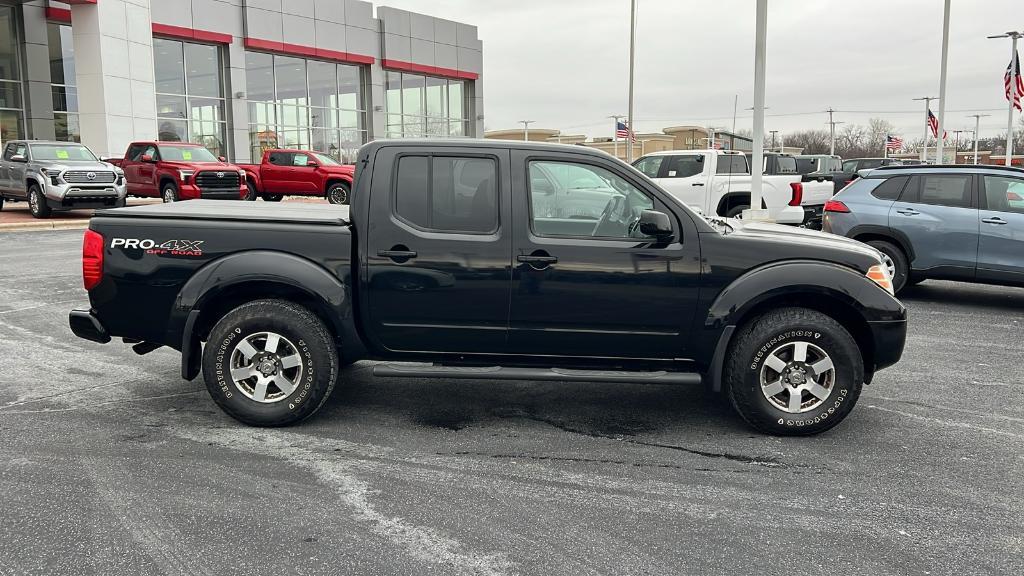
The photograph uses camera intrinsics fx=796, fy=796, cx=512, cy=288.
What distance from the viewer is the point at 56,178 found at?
19484mm

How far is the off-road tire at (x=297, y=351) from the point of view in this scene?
4883 mm

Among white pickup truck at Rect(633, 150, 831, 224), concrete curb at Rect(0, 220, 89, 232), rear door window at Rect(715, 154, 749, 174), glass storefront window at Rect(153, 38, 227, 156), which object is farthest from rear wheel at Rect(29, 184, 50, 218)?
rear door window at Rect(715, 154, 749, 174)

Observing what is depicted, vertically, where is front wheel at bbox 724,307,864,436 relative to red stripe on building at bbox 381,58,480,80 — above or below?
below

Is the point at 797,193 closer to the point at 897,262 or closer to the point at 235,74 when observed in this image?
the point at 897,262

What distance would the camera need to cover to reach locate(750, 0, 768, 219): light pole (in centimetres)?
1353

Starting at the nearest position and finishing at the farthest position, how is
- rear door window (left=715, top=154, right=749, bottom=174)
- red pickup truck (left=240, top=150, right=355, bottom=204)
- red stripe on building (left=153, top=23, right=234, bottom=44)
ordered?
rear door window (left=715, top=154, right=749, bottom=174)
red pickup truck (left=240, top=150, right=355, bottom=204)
red stripe on building (left=153, top=23, right=234, bottom=44)

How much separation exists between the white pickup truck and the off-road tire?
12046 mm

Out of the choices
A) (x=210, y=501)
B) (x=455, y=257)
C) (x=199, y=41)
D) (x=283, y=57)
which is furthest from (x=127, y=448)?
(x=283, y=57)

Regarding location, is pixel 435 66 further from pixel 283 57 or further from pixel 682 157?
pixel 682 157

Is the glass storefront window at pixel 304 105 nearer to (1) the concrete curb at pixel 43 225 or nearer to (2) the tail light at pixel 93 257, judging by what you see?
(1) the concrete curb at pixel 43 225

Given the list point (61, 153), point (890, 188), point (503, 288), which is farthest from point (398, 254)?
point (61, 153)

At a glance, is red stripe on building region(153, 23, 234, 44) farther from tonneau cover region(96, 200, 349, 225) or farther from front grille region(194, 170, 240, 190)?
tonneau cover region(96, 200, 349, 225)

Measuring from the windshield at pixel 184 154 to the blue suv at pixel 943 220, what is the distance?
62.1ft

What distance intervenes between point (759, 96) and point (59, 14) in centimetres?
2767
